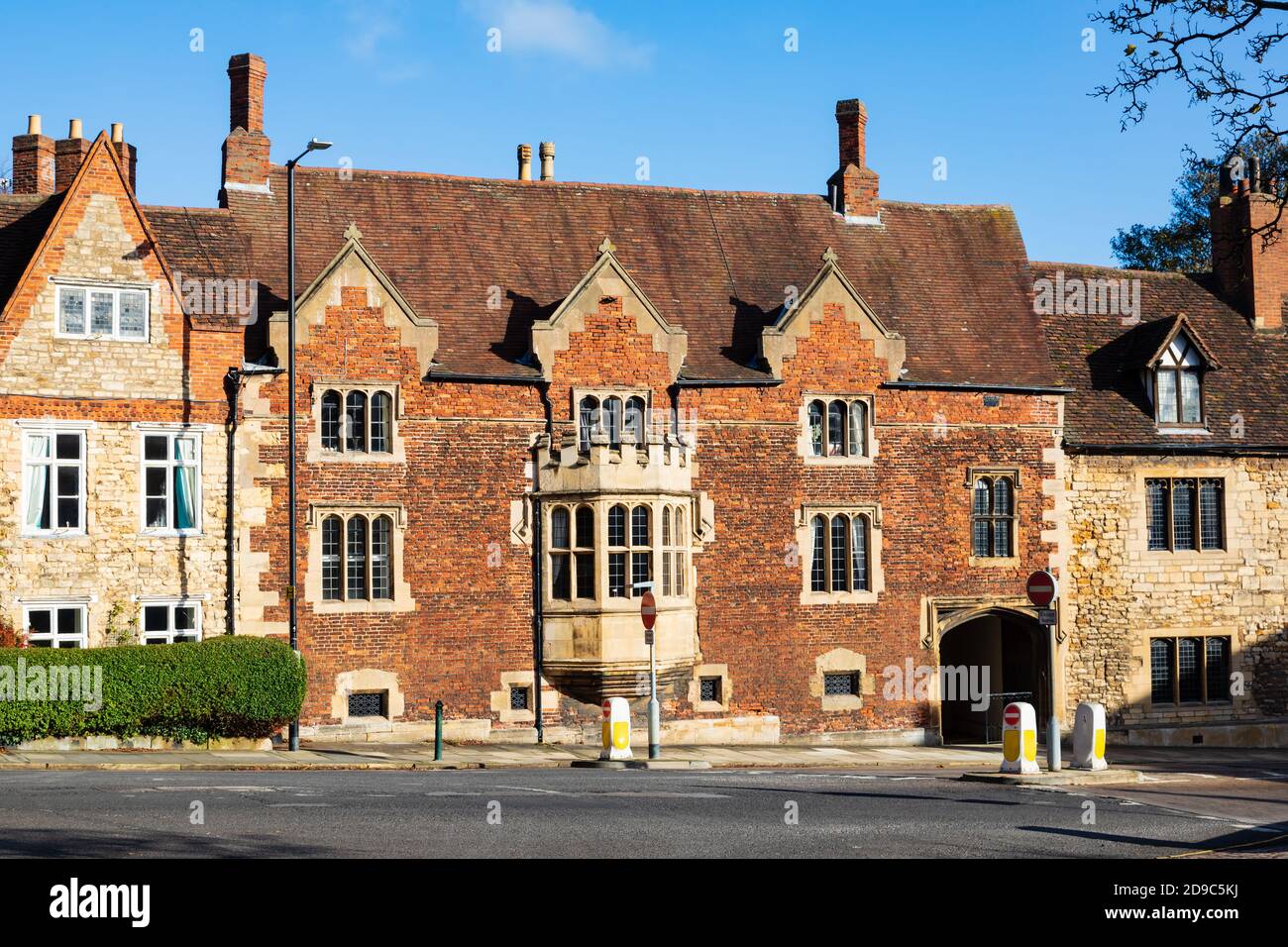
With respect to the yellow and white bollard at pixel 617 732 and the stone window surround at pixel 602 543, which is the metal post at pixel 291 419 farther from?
the yellow and white bollard at pixel 617 732

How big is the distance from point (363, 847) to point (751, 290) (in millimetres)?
22523

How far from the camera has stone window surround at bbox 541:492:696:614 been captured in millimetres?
30750

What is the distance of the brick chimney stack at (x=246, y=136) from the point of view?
109 feet

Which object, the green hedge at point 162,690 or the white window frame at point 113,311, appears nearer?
the green hedge at point 162,690

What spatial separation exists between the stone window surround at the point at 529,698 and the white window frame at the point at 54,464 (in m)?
8.66

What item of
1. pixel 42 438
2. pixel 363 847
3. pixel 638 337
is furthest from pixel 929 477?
pixel 363 847

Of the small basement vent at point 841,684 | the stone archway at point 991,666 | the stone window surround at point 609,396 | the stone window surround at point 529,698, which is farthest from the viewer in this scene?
the stone archway at point 991,666

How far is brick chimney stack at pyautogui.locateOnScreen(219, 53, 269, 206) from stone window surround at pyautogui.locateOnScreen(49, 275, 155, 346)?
4.27 meters

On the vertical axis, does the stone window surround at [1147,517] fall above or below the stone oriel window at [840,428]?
below

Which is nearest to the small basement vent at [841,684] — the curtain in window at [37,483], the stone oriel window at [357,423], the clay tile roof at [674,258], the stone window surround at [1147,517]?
the clay tile roof at [674,258]
